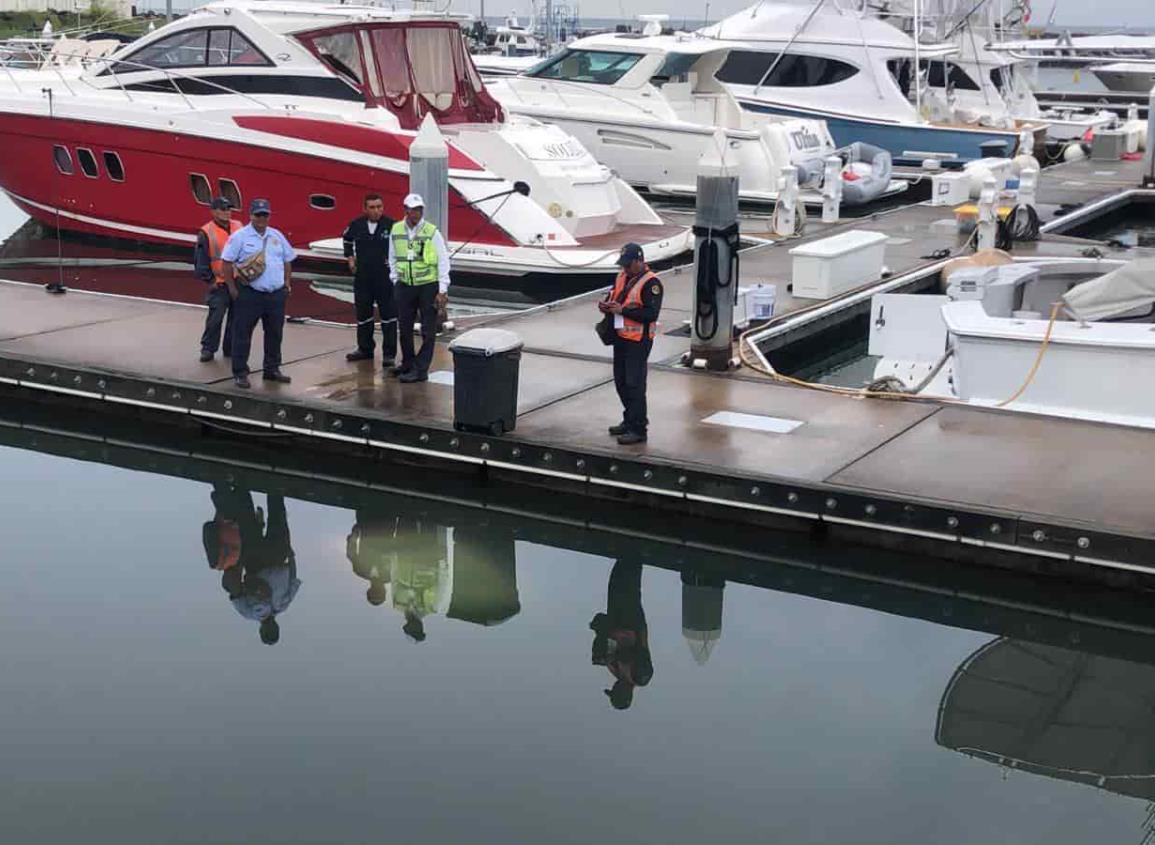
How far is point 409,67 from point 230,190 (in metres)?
2.70

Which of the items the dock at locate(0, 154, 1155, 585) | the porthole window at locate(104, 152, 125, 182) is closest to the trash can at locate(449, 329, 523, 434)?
the dock at locate(0, 154, 1155, 585)

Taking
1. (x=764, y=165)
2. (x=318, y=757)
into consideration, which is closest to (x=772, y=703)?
(x=318, y=757)

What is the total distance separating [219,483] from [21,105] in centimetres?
965

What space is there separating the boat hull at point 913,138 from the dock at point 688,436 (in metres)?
15.2

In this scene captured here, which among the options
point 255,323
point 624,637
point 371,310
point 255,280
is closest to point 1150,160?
point 371,310

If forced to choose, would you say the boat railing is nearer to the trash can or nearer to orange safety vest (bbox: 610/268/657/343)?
the trash can

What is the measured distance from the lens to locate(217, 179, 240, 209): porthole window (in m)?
17.4

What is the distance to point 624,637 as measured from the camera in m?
8.67

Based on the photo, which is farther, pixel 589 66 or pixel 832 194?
pixel 589 66

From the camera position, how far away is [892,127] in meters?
27.7

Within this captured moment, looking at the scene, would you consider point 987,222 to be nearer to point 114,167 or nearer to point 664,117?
point 664,117

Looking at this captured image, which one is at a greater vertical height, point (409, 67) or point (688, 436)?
point (409, 67)

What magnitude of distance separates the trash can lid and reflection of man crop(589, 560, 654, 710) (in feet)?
5.31

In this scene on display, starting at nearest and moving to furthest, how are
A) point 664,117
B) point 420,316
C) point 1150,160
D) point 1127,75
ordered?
point 420,316
point 664,117
point 1150,160
point 1127,75
